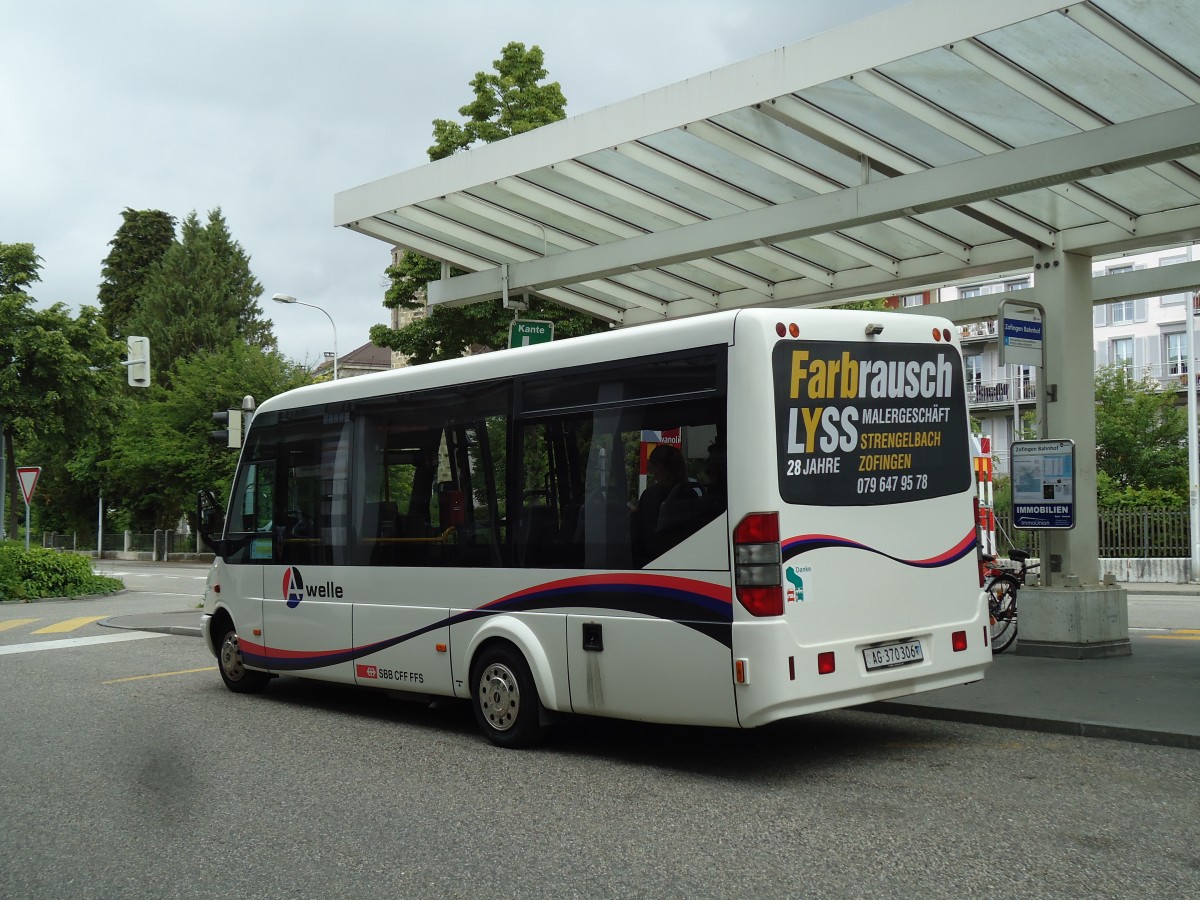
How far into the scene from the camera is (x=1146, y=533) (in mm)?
29781

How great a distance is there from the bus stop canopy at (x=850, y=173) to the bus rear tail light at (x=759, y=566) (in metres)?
4.22

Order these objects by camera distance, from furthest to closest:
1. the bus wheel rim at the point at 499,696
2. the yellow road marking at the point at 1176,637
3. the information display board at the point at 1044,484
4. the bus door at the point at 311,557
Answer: the yellow road marking at the point at 1176,637
the information display board at the point at 1044,484
the bus door at the point at 311,557
the bus wheel rim at the point at 499,696

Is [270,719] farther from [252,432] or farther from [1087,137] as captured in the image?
[1087,137]

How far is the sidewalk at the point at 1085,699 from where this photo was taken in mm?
8148

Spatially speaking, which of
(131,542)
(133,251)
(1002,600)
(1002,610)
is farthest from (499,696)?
(133,251)

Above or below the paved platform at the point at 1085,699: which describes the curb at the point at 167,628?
below

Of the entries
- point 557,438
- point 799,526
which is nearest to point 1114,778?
point 799,526

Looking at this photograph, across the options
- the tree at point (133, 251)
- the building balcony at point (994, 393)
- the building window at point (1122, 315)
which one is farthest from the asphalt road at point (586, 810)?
the tree at point (133, 251)

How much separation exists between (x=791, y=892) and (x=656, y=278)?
34.6 feet

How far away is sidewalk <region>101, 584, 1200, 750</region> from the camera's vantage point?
8148mm

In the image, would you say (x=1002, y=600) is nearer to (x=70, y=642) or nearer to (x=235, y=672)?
(x=235, y=672)

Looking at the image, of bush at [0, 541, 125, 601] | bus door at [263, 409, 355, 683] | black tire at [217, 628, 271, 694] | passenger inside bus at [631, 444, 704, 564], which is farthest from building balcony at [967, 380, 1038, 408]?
passenger inside bus at [631, 444, 704, 564]

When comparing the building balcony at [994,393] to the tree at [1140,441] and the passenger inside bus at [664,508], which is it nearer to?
the tree at [1140,441]

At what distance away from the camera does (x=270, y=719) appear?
32.8ft
